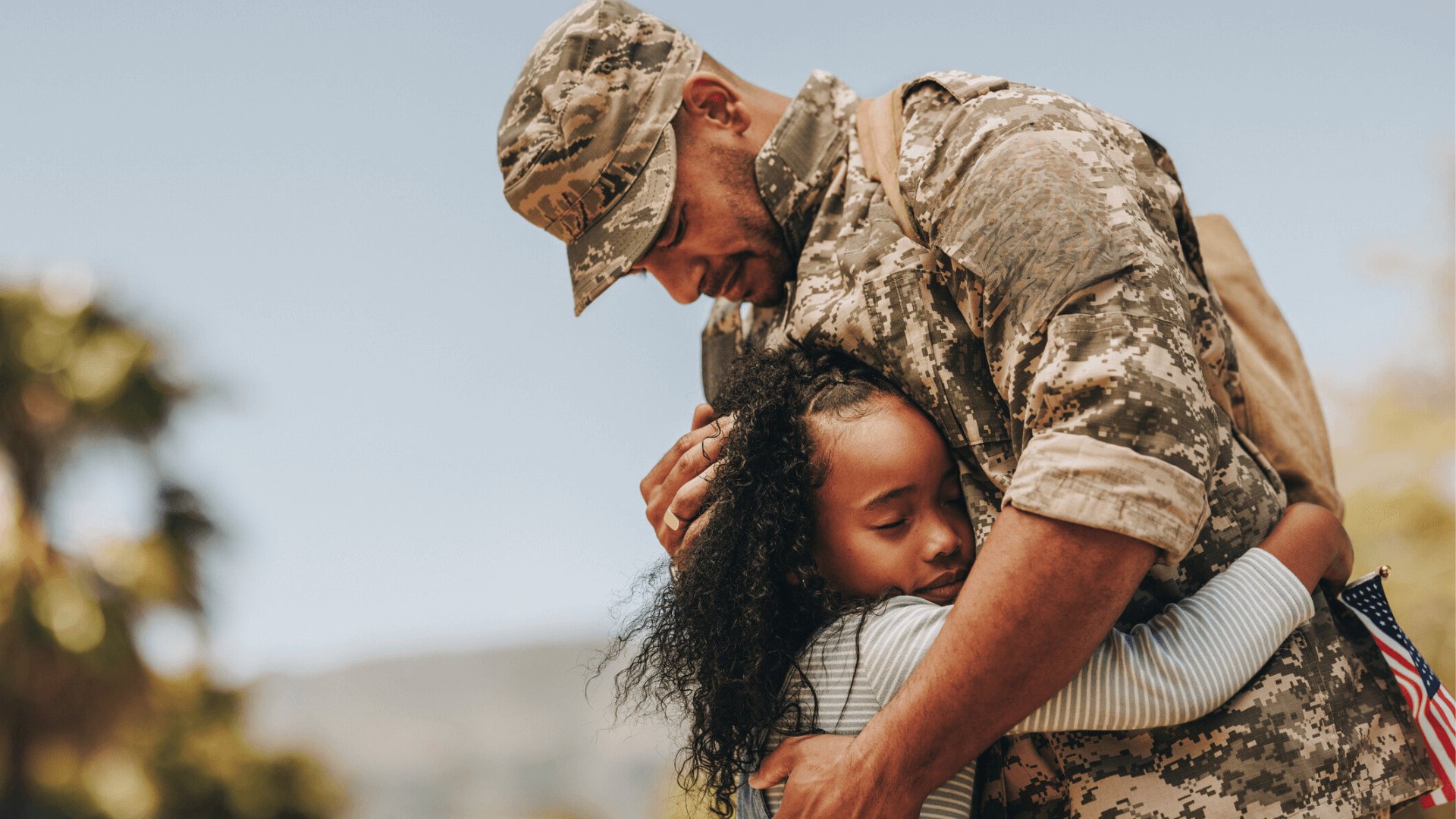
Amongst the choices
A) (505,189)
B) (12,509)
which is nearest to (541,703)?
(12,509)

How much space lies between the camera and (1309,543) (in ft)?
5.42

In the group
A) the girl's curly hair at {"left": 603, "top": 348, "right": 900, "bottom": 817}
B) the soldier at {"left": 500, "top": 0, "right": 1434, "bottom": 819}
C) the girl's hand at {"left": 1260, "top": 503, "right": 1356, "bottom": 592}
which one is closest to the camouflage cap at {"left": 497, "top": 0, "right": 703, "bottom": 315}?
the soldier at {"left": 500, "top": 0, "right": 1434, "bottom": 819}

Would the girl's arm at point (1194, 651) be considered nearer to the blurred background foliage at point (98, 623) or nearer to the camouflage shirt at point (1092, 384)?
the camouflage shirt at point (1092, 384)

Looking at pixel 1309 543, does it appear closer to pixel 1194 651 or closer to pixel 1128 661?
pixel 1194 651

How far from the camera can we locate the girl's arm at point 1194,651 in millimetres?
1453

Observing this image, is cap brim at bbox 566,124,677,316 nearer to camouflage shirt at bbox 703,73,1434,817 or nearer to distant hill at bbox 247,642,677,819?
camouflage shirt at bbox 703,73,1434,817

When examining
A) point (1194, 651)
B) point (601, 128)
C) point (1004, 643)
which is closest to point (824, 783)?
point (1004, 643)

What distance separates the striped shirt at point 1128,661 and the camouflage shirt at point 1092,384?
9 cm

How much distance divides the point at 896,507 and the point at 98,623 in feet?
39.5

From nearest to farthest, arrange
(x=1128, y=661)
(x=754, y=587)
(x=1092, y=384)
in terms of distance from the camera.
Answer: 1. (x=1092, y=384)
2. (x=1128, y=661)
3. (x=754, y=587)

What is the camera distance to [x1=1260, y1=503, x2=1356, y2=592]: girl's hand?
5.31ft

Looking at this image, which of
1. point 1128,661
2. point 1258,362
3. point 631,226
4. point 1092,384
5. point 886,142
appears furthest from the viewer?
point 631,226

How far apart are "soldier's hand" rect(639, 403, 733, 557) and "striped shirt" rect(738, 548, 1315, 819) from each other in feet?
1.22

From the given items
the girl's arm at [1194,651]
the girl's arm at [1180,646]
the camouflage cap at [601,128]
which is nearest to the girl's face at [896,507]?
the girl's arm at [1180,646]
